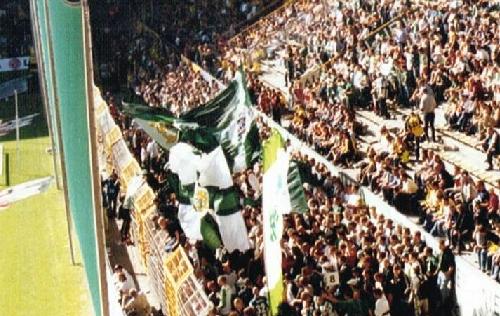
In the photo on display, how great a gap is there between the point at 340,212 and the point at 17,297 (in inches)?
241

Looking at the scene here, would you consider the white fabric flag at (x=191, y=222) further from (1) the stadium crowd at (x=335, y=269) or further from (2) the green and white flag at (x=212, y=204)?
(1) the stadium crowd at (x=335, y=269)

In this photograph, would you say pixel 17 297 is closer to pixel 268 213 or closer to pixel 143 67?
pixel 268 213

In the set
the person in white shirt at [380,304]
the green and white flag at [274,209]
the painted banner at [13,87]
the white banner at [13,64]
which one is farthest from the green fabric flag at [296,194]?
the white banner at [13,64]

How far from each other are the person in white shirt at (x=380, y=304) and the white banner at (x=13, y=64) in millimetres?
35701

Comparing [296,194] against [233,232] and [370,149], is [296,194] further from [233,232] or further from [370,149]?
[370,149]

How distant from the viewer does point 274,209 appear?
1103 cm

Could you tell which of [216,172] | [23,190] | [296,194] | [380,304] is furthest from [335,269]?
[23,190]

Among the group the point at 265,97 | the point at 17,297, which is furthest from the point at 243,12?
the point at 17,297

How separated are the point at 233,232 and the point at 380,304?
2.31m

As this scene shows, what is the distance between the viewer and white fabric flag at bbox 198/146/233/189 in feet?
44.1

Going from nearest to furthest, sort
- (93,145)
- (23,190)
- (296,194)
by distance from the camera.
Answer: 1. (93,145)
2. (296,194)
3. (23,190)

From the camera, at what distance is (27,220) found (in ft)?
72.4

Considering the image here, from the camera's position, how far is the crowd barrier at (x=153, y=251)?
40.9ft

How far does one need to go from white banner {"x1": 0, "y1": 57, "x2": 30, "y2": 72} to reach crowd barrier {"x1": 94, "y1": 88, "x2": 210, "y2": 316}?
23.0m
